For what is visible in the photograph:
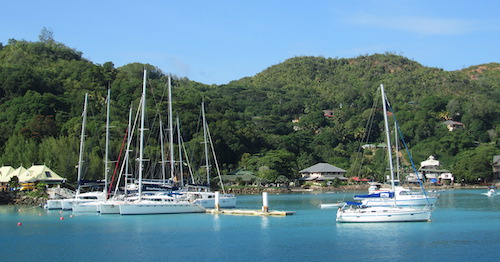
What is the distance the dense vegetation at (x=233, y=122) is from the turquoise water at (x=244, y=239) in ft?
102

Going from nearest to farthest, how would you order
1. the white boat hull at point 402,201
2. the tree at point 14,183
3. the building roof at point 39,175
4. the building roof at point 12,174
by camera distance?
1. the white boat hull at point 402,201
2. the building roof at point 39,175
3. the tree at point 14,183
4. the building roof at point 12,174

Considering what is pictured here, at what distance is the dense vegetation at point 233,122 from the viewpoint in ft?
270

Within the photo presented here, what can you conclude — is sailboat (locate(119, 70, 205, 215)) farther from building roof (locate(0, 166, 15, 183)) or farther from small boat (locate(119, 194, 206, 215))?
building roof (locate(0, 166, 15, 183))

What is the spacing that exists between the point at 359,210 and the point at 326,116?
131262 mm

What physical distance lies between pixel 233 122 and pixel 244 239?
312ft

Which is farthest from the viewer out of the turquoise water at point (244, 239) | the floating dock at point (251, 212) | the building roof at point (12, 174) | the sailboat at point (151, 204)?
the building roof at point (12, 174)

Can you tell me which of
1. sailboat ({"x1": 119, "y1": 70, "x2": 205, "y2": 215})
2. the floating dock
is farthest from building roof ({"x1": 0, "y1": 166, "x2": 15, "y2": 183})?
the floating dock

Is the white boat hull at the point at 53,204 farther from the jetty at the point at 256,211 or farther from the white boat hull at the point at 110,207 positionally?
the jetty at the point at 256,211

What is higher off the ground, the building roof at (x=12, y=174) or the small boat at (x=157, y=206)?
the building roof at (x=12, y=174)

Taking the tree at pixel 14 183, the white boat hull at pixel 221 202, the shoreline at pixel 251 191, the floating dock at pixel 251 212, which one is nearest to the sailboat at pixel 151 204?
the floating dock at pixel 251 212

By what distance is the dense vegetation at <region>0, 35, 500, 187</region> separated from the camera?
270 feet

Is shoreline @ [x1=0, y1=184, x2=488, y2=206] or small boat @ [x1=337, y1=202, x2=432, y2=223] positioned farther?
shoreline @ [x1=0, y1=184, x2=488, y2=206]

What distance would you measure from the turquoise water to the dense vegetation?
102 ft

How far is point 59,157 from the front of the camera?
226ft
